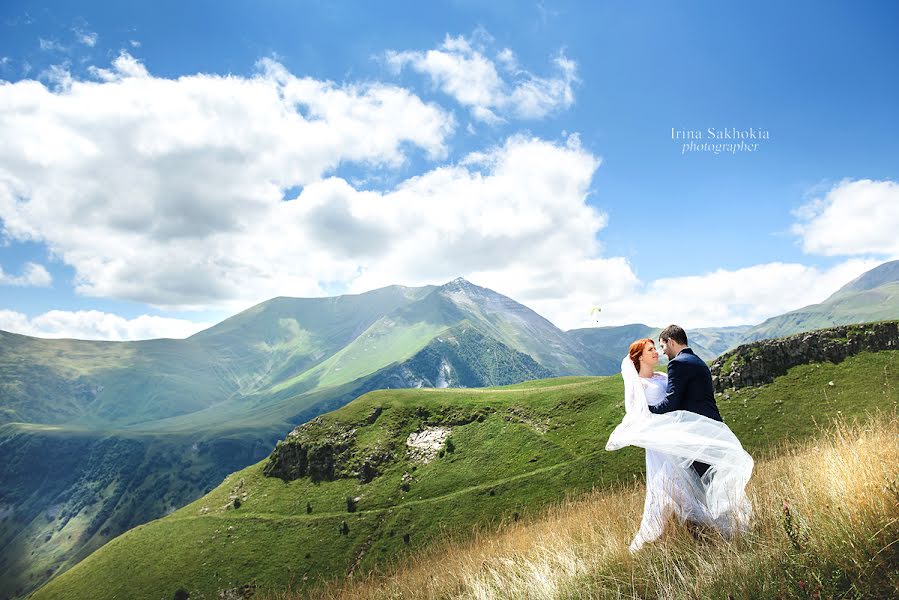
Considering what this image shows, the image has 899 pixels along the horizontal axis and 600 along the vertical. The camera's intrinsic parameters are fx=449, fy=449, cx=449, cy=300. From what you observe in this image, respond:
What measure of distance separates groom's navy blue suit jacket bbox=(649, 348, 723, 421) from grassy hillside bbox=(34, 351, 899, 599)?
57.3 meters

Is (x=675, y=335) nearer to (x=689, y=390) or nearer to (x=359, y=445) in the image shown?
(x=689, y=390)

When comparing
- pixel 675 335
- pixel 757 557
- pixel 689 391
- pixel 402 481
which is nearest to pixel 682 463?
pixel 689 391

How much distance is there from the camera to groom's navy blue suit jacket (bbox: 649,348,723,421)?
8734mm

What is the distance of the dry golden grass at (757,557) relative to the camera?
462 cm

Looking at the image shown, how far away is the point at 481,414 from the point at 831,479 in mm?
105936

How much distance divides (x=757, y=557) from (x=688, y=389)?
412cm

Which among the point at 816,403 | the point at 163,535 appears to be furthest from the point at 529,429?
the point at 163,535

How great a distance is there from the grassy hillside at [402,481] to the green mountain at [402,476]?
283 millimetres

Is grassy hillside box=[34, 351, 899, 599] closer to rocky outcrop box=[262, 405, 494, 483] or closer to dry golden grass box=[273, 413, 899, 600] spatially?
rocky outcrop box=[262, 405, 494, 483]

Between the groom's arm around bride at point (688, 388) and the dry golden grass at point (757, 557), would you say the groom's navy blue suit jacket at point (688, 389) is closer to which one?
the groom's arm around bride at point (688, 388)

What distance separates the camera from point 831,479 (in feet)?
19.1

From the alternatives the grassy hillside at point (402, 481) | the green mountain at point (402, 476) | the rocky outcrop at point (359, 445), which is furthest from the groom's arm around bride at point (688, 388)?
the rocky outcrop at point (359, 445)

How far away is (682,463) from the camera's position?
859 centimetres

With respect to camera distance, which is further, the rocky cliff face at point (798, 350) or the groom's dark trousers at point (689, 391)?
the rocky cliff face at point (798, 350)
